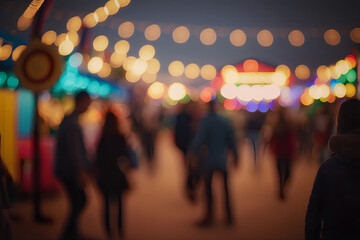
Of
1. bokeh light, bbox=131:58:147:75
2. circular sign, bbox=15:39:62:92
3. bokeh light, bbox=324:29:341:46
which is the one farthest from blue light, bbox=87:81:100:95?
bokeh light, bbox=324:29:341:46

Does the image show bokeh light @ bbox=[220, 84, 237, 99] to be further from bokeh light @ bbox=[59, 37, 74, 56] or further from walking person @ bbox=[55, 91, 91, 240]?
walking person @ bbox=[55, 91, 91, 240]

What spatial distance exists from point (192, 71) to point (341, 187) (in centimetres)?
1560

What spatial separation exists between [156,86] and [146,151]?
2714 centimetres

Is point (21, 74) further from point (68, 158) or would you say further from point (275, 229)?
point (275, 229)

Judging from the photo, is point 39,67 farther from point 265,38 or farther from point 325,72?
point 325,72

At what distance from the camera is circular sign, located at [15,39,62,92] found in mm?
4520

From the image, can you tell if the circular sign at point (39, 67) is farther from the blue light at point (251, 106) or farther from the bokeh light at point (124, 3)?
the blue light at point (251, 106)

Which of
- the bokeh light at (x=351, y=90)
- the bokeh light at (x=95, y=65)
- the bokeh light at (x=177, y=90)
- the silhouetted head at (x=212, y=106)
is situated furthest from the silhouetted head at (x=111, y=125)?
the bokeh light at (x=177, y=90)

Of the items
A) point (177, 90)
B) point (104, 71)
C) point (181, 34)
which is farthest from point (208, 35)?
point (177, 90)

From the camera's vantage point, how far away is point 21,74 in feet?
14.8

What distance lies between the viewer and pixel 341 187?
209 centimetres

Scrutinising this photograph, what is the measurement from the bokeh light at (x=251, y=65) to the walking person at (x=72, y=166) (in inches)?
448

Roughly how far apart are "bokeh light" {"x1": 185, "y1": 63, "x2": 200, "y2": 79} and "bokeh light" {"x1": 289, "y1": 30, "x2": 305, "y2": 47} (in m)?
7.17

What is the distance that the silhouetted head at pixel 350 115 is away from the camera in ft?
7.05
